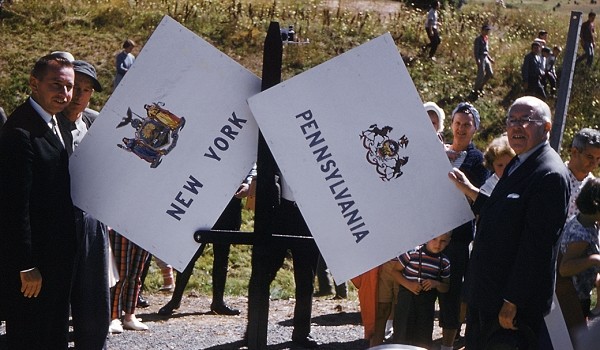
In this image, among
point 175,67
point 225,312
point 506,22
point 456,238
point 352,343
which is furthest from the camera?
point 506,22

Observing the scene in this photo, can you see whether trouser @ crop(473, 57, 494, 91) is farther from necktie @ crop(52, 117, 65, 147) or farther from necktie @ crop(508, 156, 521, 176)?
necktie @ crop(52, 117, 65, 147)

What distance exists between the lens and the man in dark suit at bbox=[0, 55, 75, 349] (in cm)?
498

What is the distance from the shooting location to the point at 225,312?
9070mm

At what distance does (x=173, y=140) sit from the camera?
4879 mm

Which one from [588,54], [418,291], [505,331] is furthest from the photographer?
[588,54]

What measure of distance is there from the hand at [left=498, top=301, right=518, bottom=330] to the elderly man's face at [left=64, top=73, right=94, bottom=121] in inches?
100

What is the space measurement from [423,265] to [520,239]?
6.22ft

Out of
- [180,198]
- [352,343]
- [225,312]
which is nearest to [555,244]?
[180,198]

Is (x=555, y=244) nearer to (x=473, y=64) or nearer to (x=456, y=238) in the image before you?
(x=456, y=238)

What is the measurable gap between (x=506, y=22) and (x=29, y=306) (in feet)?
88.0

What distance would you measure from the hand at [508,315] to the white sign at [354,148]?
620 mm

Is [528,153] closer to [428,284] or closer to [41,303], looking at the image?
[428,284]

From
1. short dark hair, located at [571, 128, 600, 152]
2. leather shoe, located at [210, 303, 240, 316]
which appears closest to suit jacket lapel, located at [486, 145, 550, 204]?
short dark hair, located at [571, 128, 600, 152]

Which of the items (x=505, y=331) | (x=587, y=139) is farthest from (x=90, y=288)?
(x=587, y=139)
